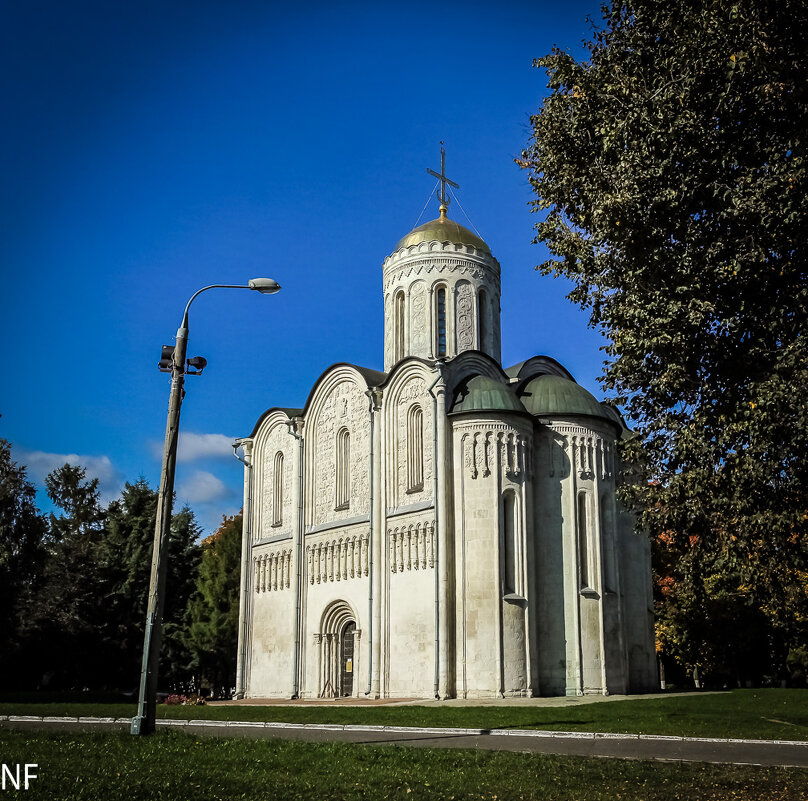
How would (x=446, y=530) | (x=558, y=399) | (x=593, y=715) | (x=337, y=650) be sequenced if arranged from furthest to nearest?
(x=337, y=650) → (x=558, y=399) → (x=446, y=530) → (x=593, y=715)

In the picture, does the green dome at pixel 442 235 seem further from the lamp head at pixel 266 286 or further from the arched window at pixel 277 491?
the lamp head at pixel 266 286

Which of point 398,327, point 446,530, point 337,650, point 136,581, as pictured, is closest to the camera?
point 446,530

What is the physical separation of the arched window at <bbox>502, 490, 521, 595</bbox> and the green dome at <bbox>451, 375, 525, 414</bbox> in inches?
113

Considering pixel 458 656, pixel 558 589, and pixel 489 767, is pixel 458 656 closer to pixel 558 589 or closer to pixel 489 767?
pixel 558 589

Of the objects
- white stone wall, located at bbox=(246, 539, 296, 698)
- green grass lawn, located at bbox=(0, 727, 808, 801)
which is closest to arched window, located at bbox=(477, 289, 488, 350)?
white stone wall, located at bbox=(246, 539, 296, 698)

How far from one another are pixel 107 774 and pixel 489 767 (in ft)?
13.6

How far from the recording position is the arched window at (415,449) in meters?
31.6

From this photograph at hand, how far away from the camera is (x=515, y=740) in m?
14.4

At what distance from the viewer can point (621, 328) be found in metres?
14.4

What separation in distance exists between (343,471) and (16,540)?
1366cm

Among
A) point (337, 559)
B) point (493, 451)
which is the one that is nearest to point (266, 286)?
point (493, 451)

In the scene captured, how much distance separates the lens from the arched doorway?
3341 cm

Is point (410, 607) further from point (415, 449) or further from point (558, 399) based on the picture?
point (558, 399)

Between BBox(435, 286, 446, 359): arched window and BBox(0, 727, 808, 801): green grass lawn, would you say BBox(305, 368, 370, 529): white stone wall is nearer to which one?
BBox(435, 286, 446, 359): arched window
